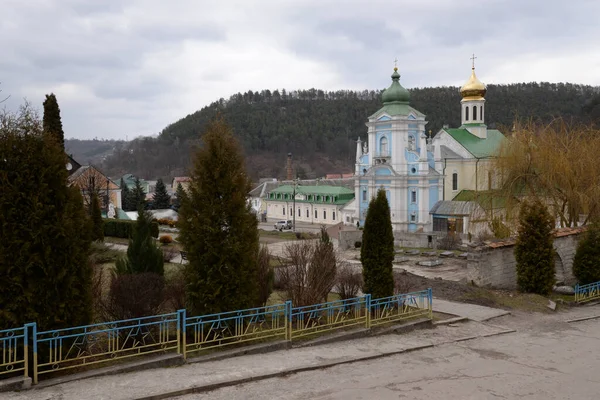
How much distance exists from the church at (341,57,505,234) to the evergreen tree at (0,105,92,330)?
3476cm

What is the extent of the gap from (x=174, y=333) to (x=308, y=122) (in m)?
110

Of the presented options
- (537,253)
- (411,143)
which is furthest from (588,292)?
(411,143)

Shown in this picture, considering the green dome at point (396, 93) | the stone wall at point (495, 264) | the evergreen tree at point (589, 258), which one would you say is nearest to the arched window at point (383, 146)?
the green dome at point (396, 93)

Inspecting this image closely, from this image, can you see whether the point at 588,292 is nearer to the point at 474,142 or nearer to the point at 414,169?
the point at 414,169

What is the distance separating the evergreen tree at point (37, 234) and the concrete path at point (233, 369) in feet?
3.66

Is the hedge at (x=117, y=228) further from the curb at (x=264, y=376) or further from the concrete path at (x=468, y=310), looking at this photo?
the curb at (x=264, y=376)

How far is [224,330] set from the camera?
10031mm

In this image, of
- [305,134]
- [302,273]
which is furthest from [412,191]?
[305,134]

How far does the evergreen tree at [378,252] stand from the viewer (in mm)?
12727

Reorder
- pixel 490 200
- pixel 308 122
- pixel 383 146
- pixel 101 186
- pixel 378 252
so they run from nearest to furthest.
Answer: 1. pixel 378 252
2. pixel 490 200
3. pixel 101 186
4. pixel 383 146
5. pixel 308 122

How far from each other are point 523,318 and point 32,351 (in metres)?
11.9

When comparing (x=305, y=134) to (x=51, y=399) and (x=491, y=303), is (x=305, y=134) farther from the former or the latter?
(x=51, y=399)

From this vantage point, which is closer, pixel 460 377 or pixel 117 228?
pixel 460 377

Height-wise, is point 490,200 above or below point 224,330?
above
